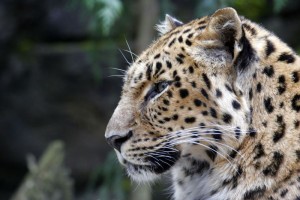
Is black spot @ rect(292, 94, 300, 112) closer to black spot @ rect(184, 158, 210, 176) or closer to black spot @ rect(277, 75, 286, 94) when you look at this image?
black spot @ rect(277, 75, 286, 94)

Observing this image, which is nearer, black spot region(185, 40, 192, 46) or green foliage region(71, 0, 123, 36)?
black spot region(185, 40, 192, 46)

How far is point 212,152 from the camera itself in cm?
461

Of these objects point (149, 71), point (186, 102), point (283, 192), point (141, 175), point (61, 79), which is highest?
point (61, 79)

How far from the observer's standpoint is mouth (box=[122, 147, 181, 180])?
4.66m

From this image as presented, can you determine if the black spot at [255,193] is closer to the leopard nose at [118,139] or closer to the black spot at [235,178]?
the black spot at [235,178]

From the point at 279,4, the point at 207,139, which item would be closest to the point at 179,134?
the point at 207,139

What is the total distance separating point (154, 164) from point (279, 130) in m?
0.82

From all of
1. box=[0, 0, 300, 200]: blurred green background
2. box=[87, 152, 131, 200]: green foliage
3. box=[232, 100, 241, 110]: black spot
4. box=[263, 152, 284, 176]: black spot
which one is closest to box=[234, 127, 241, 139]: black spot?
box=[232, 100, 241, 110]: black spot

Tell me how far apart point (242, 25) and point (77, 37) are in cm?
822

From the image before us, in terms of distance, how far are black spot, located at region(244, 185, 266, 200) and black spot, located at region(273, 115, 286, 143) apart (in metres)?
0.30

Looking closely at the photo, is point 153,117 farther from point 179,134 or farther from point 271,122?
point 271,122

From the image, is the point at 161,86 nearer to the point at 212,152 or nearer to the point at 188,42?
the point at 188,42

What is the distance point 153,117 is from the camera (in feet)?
15.2

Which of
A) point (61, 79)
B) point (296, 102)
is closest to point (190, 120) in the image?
point (296, 102)
